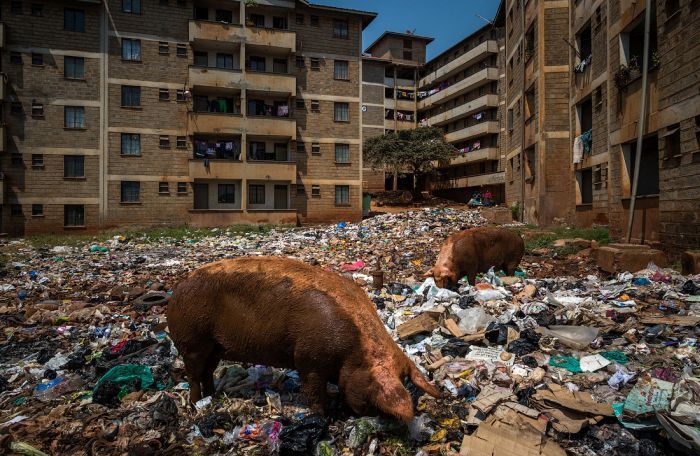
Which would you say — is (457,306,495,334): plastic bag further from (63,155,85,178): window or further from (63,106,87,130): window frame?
(63,106,87,130): window frame

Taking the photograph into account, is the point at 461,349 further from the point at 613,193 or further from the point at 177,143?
the point at 177,143

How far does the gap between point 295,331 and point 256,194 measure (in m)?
24.2

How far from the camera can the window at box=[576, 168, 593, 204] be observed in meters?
16.9

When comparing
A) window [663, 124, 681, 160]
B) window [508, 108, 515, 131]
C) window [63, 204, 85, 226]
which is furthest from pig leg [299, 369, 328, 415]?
window [63, 204, 85, 226]

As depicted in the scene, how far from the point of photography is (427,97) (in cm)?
4631

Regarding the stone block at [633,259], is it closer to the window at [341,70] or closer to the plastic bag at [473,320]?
the plastic bag at [473,320]

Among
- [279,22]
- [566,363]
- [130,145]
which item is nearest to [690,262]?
[566,363]

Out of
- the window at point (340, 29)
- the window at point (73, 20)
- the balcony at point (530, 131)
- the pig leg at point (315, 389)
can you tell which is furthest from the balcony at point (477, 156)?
the pig leg at point (315, 389)

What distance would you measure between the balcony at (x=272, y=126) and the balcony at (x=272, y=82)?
68.2 inches

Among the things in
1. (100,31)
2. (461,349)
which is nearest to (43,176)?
(100,31)

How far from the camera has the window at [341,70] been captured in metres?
28.2

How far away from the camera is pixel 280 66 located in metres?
Result: 27.7

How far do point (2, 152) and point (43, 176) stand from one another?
6.98 feet

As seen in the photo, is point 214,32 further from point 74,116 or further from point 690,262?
point 690,262
